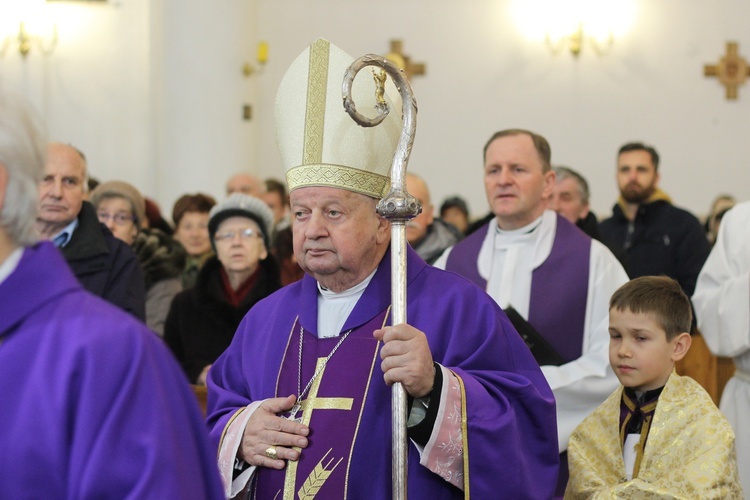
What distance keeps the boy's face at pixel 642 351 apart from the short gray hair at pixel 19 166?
2.42m

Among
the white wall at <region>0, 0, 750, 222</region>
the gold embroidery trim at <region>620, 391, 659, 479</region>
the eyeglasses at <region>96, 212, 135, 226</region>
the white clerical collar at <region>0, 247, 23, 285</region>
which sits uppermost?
the white wall at <region>0, 0, 750, 222</region>

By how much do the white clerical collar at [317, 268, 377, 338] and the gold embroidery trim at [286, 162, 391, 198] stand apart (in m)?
0.28

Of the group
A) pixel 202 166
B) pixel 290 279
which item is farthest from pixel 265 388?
pixel 202 166

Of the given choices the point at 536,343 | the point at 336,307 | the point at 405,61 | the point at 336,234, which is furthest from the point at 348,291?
the point at 405,61

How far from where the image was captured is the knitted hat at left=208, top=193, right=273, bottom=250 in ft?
19.7

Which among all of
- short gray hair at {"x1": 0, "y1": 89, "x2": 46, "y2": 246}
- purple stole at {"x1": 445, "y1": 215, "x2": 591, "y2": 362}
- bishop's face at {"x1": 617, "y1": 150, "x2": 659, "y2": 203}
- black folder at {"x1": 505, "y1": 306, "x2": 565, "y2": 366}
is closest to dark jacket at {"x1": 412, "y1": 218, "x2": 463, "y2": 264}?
purple stole at {"x1": 445, "y1": 215, "x2": 591, "y2": 362}

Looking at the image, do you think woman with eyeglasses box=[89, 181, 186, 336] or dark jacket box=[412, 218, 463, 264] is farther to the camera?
dark jacket box=[412, 218, 463, 264]

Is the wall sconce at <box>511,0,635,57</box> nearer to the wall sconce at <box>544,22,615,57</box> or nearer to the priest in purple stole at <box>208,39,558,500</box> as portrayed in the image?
the wall sconce at <box>544,22,615,57</box>

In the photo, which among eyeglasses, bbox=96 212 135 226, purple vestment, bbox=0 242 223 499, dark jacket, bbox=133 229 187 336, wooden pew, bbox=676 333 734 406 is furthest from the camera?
eyeglasses, bbox=96 212 135 226

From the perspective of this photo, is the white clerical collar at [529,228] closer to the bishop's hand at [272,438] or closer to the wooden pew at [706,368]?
the wooden pew at [706,368]

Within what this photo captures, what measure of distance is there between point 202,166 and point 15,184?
1028 cm

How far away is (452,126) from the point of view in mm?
14070

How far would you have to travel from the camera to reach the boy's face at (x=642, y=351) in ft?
12.5

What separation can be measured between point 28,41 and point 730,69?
28.6 feet
